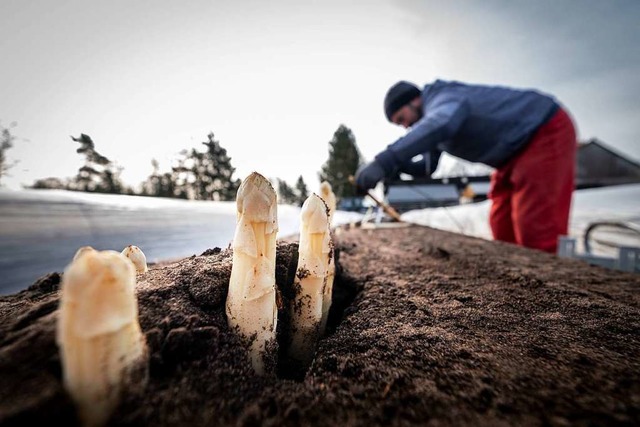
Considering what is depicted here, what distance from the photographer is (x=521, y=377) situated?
467mm

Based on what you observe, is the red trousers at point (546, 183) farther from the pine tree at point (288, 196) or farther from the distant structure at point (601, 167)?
the distant structure at point (601, 167)

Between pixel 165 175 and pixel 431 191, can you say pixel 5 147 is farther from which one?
pixel 431 191

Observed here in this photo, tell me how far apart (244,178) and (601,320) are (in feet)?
3.66

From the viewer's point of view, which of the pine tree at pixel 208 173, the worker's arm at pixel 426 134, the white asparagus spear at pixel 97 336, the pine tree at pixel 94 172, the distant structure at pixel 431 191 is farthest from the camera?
the distant structure at pixel 431 191

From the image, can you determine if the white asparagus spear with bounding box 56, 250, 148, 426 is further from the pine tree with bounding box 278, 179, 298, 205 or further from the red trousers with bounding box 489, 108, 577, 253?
the red trousers with bounding box 489, 108, 577, 253

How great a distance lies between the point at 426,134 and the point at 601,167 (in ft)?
39.2

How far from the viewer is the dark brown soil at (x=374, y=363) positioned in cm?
38

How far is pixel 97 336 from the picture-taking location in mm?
354

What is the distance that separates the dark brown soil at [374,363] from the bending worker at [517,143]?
1948mm

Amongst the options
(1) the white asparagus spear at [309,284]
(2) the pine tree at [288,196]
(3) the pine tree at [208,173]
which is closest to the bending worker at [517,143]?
(2) the pine tree at [288,196]

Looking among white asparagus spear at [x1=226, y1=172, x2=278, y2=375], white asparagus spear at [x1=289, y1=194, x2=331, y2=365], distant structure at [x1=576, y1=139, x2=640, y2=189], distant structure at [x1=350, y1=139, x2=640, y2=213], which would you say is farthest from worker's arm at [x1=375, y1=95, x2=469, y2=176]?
distant structure at [x1=576, y1=139, x2=640, y2=189]

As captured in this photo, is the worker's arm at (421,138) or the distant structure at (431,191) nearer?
the worker's arm at (421,138)

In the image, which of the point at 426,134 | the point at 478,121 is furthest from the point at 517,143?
the point at 426,134

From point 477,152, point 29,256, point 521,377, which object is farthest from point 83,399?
point 477,152
